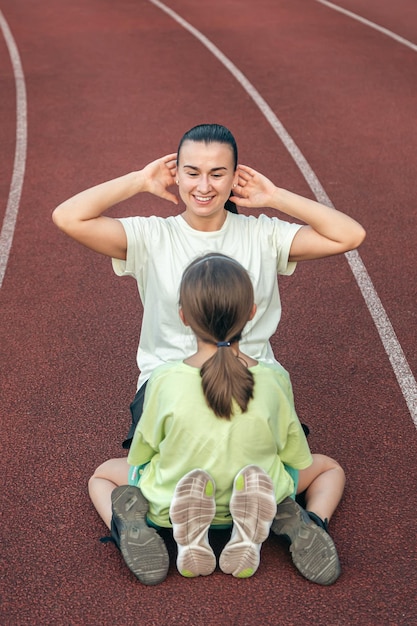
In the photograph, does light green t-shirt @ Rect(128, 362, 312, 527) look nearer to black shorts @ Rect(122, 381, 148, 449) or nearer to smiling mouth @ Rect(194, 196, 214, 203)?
black shorts @ Rect(122, 381, 148, 449)

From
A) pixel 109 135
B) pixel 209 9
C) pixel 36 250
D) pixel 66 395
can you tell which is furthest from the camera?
pixel 209 9

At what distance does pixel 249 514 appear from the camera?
139 inches

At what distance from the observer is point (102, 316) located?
6.18 m

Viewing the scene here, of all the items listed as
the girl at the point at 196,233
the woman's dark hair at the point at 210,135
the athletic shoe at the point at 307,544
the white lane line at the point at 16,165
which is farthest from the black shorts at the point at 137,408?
the white lane line at the point at 16,165

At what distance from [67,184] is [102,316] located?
8.85 ft

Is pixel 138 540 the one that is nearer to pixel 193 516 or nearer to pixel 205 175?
pixel 193 516

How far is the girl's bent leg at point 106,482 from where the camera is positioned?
4.05 metres

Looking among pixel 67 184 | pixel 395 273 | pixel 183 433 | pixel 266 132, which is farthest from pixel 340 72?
pixel 183 433

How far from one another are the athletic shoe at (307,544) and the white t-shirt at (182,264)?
2.37ft

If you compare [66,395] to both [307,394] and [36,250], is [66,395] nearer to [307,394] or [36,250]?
[307,394]

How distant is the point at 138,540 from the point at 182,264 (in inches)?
49.5

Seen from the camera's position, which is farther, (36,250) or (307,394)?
(36,250)

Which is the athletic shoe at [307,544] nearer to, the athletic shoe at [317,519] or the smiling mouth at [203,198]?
the athletic shoe at [317,519]

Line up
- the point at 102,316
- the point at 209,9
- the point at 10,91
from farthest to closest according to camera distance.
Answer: the point at 209,9
the point at 10,91
the point at 102,316
